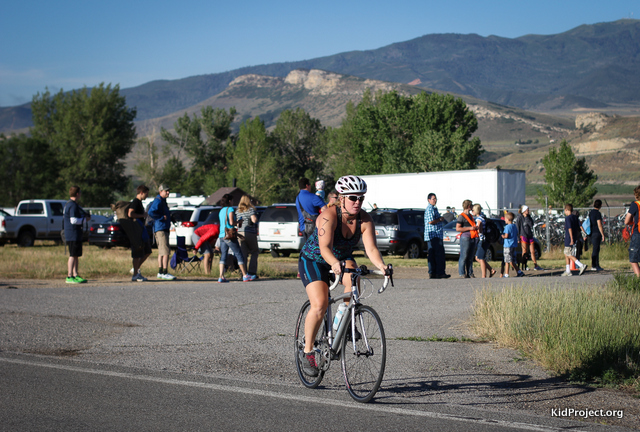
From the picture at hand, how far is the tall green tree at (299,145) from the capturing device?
97062 mm

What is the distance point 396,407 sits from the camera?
5.39 meters

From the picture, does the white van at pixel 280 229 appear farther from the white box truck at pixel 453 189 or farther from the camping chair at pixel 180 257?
the white box truck at pixel 453 189

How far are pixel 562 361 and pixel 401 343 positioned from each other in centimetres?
201

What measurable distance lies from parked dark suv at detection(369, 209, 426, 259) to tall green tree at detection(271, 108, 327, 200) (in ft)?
239

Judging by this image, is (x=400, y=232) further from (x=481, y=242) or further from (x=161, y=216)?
(x=161, y=216)

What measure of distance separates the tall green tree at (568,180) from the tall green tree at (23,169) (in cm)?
5036

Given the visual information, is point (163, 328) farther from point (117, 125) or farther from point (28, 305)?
point (117, 125)

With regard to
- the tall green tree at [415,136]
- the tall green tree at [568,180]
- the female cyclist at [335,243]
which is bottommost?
the female cyclist at [335,243]

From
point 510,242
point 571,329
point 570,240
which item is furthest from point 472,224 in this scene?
point 571,329

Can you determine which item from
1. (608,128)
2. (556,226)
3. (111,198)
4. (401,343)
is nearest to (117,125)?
(111,198)

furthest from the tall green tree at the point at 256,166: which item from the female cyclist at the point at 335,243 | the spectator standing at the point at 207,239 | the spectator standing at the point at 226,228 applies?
the female cyclist at the point at 335,243

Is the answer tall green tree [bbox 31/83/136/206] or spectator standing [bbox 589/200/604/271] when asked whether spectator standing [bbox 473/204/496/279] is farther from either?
tall green tree [bbox 31/83/136/206]

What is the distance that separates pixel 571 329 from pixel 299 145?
3643 inches

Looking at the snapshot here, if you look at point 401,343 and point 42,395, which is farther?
point 401,343
